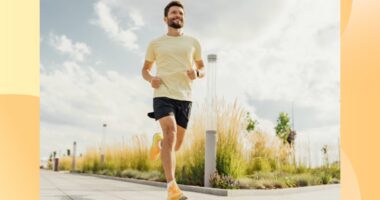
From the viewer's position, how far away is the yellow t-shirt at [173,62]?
4156 mm

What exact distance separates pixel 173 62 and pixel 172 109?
16.3 inches

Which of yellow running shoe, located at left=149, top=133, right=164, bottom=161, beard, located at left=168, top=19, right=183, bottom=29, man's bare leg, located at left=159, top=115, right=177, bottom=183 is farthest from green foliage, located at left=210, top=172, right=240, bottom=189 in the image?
beard, located at left=168, top=19, right=183, bottom=29

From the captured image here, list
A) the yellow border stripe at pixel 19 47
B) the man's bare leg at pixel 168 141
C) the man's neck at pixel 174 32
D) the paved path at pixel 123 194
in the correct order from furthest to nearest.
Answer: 1. the paved path at pixel 123 194
2. the man's neck at pixel 174 32
3. the man's bare leg at pixel 168 141
4. the yellow border stripe at pixel 19 47

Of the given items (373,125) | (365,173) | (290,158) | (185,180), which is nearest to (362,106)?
(373,125)

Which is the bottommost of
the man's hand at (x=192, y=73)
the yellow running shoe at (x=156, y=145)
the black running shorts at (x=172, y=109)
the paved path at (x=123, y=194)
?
the paved path at (x=123, y=194)

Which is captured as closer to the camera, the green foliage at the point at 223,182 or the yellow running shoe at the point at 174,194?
the yellow running shoe at the point at 174,194

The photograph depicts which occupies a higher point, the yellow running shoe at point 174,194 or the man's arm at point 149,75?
the man's arm at point 149,75

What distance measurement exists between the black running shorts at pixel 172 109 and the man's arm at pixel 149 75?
13 centimetres

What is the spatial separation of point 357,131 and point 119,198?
2.53 meters

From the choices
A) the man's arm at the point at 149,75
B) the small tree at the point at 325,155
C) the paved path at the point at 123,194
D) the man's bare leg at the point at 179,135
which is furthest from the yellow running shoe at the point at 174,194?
the small tree at the point at 325,155

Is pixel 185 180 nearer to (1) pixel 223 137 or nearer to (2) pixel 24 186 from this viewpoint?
(1) pixel 223 137

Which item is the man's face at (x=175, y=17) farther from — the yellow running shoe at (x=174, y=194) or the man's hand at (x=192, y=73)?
the yellow running shoe at (x=174, y=194)

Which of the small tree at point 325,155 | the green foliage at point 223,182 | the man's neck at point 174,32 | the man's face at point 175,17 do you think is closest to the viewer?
the man's face at point 175,17

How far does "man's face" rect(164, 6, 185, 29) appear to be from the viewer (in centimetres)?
422
